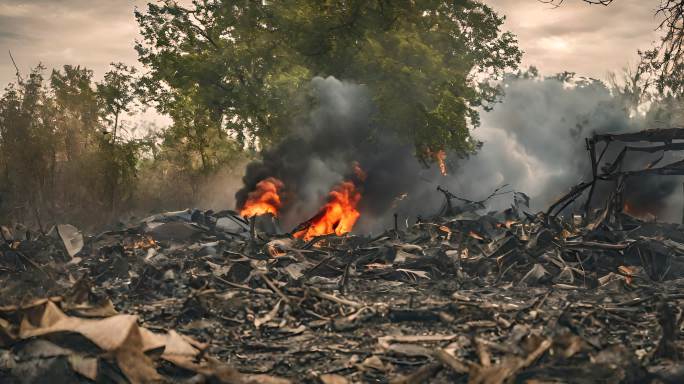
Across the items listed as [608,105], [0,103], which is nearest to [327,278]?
[0,103]

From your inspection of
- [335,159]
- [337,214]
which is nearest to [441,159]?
[335,159]

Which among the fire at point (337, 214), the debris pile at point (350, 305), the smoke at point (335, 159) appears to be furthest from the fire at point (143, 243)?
the smoke at point (335, 159)

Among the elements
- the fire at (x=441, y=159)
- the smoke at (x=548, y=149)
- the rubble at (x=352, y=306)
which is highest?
the smoke at (x=548, y=149)

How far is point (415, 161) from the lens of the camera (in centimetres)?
2919

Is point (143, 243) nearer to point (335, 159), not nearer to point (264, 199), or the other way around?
point (264, 199)

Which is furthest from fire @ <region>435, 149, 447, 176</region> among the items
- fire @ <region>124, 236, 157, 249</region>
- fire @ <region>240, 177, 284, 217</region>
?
fire @ <region>124, 236, 157, 249</region>

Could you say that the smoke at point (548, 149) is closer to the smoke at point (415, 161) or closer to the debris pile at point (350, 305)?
the smoke at point (415, 161)

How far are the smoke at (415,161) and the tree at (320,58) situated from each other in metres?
1.26

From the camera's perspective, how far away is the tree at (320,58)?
2512cm

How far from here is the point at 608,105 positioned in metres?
38.4

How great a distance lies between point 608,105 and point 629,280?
3180 centimetres

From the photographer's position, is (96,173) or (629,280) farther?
(96,173)

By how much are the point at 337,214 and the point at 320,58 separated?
9.15 meters

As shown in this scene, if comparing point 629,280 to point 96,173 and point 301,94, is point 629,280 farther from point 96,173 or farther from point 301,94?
point 96,173
